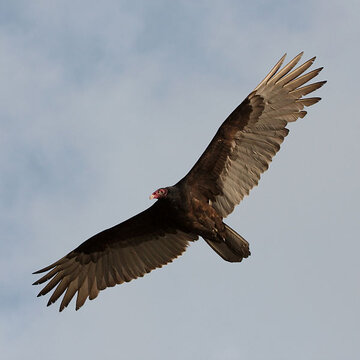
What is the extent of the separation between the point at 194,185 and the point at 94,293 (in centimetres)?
238

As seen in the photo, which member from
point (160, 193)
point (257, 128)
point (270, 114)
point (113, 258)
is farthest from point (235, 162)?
point (113, 258)

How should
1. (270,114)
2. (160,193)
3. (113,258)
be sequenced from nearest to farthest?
(160,193), (270,114), (113,258)

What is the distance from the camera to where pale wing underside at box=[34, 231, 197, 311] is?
43.2 ft

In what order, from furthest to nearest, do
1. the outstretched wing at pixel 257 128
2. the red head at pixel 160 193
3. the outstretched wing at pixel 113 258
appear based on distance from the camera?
1. the outstretched wing at pixel 113 258
2. the outstretched wing at pixel 257 128
3. the red head at pixel 160 193

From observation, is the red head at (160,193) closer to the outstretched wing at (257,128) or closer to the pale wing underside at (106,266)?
the outstretched wing at (257,128)

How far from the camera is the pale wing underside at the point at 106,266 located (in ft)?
43.2

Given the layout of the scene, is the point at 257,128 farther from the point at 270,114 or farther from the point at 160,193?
the point at 160,193

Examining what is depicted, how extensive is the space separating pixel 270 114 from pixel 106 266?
342 centimetres

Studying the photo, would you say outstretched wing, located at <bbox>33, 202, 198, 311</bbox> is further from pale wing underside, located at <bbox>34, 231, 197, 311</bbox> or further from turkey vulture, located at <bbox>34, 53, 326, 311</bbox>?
turkey vulture, located at <bbox>34, 53, 326, 311</bbox>

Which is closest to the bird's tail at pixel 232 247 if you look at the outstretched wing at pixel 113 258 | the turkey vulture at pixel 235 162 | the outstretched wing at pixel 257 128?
the turkey vulture at pixel 235 162

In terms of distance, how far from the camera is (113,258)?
1334 centimetres

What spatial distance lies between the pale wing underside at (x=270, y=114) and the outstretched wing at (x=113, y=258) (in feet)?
5.18

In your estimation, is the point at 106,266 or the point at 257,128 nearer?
the point at 257,128

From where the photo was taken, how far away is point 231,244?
39.7 feet
